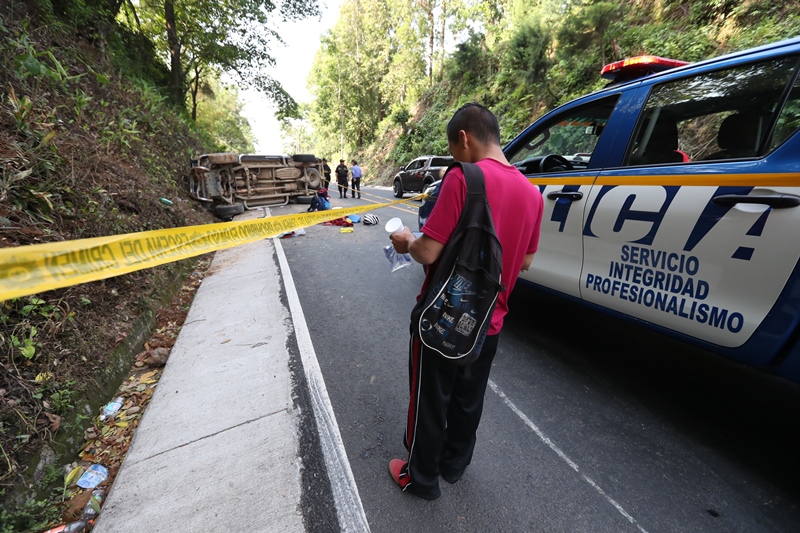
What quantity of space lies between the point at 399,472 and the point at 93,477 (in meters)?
1.80

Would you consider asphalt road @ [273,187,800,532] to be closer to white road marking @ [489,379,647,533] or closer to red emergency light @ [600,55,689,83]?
white road marking @ [489,379,647,533]

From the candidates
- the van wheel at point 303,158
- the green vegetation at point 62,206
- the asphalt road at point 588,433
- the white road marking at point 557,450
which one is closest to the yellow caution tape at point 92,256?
the green vegetation at point 62,206

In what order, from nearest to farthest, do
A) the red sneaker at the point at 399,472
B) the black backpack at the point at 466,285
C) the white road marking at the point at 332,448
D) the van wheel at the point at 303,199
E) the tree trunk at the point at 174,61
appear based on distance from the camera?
the black backpack at the point at 466,285 < the white road marking at the point at 332,448 < the red sneaker at the point at 399,472 < the van wheel at the point at 303,199 < the tree trunk at the point at 174,61

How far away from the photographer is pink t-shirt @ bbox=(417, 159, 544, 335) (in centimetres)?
130

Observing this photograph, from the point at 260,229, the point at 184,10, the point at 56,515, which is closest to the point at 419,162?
the point at 184,10

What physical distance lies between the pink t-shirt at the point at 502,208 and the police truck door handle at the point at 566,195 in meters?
1.36

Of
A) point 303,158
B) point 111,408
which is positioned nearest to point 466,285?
point 111,408

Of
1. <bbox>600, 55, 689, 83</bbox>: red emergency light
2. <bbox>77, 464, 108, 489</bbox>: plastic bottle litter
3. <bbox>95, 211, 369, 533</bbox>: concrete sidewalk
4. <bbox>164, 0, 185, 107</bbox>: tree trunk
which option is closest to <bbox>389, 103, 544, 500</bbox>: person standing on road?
<bbox>95, 211, 369, 533</bbox>: concrete sidewalk

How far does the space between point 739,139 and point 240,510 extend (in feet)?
11.4

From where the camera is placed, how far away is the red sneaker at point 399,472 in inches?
70.6

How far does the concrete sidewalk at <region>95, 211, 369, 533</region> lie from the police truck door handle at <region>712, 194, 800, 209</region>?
8.26 feet

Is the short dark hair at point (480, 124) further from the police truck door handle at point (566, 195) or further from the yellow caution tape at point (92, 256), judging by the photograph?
the yellow caution tape at point (92, 256)

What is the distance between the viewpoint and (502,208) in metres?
1.34

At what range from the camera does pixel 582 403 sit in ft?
8.07
